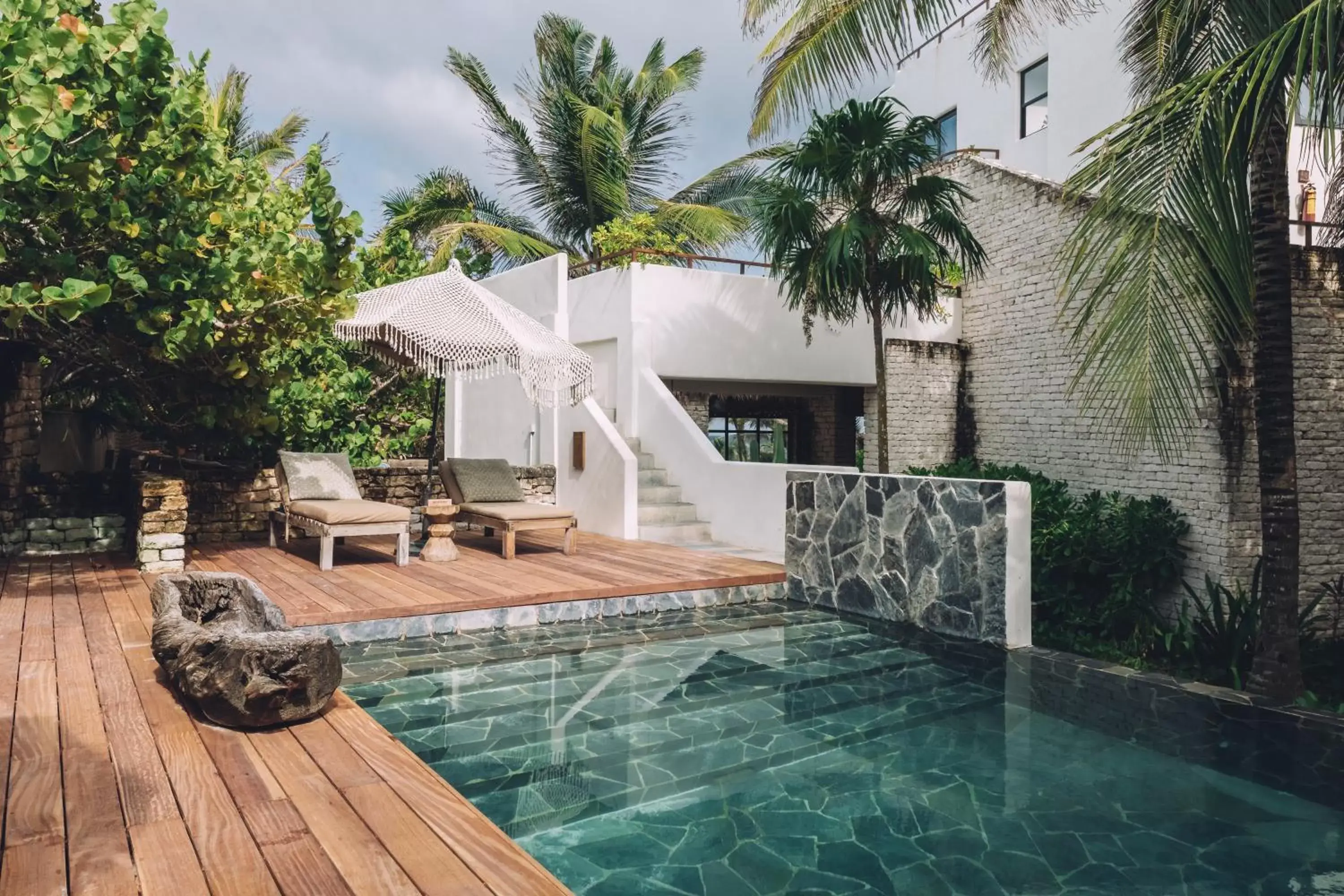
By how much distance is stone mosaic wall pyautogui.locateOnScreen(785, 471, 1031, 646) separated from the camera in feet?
21.0

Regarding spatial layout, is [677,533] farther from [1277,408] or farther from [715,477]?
[1277,408]

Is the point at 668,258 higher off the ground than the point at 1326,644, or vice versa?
the point at 668,258

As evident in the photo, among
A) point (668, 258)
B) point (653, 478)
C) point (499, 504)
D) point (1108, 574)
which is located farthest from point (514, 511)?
point (1108, 574)

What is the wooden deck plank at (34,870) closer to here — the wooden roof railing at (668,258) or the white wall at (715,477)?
the white wall at (715,477)

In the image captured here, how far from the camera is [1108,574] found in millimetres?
9695

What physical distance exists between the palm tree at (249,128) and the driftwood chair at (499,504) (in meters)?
10.9

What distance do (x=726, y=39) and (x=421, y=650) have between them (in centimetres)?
1900

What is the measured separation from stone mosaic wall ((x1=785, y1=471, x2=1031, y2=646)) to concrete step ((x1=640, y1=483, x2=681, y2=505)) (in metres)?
3.11

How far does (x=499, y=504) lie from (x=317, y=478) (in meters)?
1.79

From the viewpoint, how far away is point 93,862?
8.36 ft

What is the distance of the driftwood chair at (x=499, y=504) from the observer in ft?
28.1

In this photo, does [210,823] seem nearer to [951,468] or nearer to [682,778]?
[682,778]

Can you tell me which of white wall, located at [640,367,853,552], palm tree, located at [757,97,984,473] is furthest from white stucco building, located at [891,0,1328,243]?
white wall, located at [640,367,853,552]

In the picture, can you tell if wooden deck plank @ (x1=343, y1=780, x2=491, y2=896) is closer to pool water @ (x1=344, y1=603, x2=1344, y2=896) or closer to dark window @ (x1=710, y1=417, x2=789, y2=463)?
pool water @ (x1=344, y1=603, x2=1344, y2=896)
